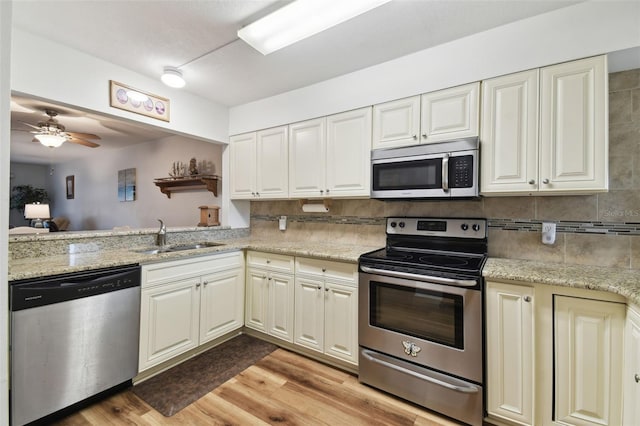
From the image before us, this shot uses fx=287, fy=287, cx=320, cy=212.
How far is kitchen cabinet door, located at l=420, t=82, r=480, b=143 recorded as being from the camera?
1907 millimetres

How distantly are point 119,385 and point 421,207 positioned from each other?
8.37 ft

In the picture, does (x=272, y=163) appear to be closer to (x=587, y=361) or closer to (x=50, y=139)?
(x=587, y=361)

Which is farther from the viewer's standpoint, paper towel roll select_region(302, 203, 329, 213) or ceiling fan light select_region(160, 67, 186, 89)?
paper towel roll select_region(302, 203, 329, 213)

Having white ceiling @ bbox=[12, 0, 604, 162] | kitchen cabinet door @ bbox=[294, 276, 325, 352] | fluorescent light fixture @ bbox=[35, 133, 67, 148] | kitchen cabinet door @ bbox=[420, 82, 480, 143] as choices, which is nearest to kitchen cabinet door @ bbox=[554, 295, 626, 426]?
kitchen cabinet door @ bbox=[420, 82, 480, 143]

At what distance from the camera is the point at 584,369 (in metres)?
1.44

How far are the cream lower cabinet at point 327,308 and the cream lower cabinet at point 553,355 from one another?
0.88 metres

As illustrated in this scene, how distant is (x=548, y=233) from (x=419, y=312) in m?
1.02

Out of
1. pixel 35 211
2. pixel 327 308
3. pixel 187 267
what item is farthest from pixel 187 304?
pixel 35 211

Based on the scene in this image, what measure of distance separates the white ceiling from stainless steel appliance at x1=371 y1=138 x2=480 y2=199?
0.72 m

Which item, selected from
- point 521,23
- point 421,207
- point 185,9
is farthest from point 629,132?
point 185,9

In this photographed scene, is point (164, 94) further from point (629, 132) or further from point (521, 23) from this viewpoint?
point (629, 132)

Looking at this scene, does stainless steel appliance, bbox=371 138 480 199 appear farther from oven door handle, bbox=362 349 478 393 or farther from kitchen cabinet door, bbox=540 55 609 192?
oven door handle, bbox=362 349 478 393

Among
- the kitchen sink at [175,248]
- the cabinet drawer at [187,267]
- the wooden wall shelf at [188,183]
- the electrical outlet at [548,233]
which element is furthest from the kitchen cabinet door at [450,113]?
the wooden wall shelf at [188,183]

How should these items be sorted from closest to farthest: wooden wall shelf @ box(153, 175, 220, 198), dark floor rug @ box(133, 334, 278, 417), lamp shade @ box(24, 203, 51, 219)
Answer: dark floor rug @ box(133, 334, 278, 417)
wooden wall shelf @ box(153, 175, 220, 198)
lamp shade @ box(24, 203, 51, 219)
